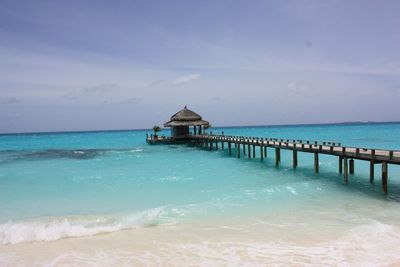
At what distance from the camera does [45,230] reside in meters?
10.5

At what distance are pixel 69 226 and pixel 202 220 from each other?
395 cm

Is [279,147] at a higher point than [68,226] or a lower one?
higher

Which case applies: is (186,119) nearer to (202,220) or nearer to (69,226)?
(202,220)

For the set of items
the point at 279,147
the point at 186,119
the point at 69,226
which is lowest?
the point at 69,226

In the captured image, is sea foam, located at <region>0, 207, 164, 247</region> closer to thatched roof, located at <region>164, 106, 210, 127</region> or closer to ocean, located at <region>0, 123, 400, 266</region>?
ocean, located at <region>0, 123, 400, 266</region>

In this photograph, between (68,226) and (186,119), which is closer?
(68,226)

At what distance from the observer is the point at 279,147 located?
2352 cm

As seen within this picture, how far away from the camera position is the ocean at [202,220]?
27.6 ft

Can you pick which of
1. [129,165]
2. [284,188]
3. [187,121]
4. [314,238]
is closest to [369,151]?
[284,188]

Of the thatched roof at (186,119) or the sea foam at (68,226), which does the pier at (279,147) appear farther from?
the sea foam at (68,226)

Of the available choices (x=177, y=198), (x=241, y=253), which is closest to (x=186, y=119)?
(x=177, y=198)

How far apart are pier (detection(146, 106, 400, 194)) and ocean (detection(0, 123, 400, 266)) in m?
0.97

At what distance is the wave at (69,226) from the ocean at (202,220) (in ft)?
0.10

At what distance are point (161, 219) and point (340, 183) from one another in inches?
393
